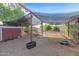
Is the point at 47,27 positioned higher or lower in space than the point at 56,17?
lower

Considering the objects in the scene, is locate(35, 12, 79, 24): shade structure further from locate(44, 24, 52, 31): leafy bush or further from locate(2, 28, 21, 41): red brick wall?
locate(2, 28, 21, 41): red brick wall

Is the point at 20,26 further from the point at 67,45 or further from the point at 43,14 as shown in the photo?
the point at 67,45

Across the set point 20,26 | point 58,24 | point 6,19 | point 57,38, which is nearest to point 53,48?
point 57,38

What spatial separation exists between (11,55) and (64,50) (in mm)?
612

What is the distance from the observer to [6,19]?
2.51 meters

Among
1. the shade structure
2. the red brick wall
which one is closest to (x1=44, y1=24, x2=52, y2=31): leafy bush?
the shade structure

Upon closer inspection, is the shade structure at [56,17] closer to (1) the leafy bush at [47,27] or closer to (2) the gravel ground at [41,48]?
(1) the leafy bush at [47,27]

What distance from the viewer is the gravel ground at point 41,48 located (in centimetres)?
249

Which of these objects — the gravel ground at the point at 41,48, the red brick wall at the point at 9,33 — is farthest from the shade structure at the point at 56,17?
the red brick wall at the point at 9,33

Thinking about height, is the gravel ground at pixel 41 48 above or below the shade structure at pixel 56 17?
below

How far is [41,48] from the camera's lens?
2508 mm

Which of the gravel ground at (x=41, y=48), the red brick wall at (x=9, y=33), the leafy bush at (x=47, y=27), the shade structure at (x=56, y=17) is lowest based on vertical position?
the gravel ground at (x=41, y=48)

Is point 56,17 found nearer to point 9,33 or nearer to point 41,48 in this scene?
point 41,48

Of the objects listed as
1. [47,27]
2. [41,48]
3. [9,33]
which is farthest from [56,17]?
[9,33]
